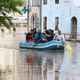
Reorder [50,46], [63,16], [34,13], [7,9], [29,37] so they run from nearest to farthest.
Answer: [7,9]
[50,46]
[29,37]
[63,16]
[34,13]

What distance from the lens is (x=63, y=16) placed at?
143 ft

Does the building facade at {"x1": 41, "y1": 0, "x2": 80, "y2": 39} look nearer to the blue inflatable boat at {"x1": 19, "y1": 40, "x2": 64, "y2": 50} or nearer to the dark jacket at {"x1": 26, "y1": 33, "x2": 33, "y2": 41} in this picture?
the dark jacket at {"x1": 26, "y1": 33, "x2": 33, "y2": 41}

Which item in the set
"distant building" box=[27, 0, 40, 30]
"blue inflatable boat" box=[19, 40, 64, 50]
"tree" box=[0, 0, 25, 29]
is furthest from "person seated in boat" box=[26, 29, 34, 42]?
"distant building" box=[27, 0, 40, 30]

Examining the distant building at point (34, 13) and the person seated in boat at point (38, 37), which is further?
the distant building at point (34, 13)

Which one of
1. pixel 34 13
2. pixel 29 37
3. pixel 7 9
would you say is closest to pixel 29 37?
pixel 29 37

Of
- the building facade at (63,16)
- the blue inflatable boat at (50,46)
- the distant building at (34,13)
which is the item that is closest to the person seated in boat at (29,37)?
the blue inflatable boat at (50,46)

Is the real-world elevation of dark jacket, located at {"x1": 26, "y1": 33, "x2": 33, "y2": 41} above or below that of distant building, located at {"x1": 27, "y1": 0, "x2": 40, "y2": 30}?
below

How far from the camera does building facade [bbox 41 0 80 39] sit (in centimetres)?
4181

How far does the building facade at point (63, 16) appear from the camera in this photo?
137 feet

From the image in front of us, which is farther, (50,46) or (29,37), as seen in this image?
(29,37)

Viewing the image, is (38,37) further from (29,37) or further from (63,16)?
(63,16)

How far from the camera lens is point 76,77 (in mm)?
12922

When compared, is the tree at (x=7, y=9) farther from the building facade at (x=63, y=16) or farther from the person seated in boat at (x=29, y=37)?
the building facade at (x=63, y=16)

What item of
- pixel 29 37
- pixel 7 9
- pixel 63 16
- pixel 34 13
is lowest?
pixel 29 37
